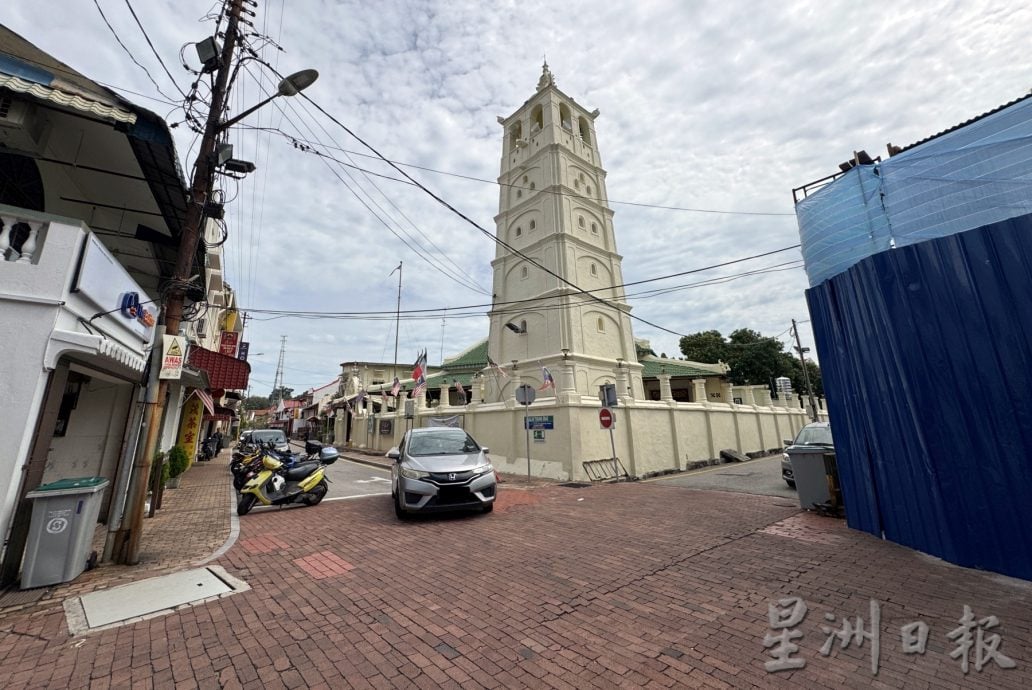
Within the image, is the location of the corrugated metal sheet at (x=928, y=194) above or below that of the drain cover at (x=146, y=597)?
above

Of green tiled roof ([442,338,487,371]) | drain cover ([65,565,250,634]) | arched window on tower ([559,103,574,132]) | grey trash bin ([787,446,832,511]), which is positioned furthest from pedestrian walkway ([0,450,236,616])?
arched window on tower ([559,103,574,132])

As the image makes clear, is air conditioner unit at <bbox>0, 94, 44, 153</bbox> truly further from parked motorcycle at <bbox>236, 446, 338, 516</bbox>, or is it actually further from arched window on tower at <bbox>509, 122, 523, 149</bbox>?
arched window on tower at <bbox>509, 122, 523, 149</bbox>

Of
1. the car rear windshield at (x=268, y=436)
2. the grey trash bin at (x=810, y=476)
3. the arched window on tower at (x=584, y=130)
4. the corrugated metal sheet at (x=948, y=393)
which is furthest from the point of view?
the arched window on tower at (x=584, y=130)

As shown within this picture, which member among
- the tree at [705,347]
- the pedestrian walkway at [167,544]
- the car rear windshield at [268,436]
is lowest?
the pedestrian walkway at [167,544]

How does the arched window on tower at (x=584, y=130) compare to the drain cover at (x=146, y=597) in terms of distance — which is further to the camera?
the arched window on tower at (x=584, y=130)

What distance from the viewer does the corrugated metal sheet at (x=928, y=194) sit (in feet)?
15.8

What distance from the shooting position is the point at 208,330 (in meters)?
17.5

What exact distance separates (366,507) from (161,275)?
323 inches

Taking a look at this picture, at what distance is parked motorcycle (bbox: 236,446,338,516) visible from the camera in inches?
314

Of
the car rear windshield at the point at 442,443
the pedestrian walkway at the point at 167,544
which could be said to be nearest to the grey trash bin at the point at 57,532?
the pedestrian walkway at the point at 167,544

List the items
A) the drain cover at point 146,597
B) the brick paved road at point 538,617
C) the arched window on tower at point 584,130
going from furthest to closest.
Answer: the arched window on tower at point 584,130 < the drain cover at point 146,597 < the brick paved road at point 538,617

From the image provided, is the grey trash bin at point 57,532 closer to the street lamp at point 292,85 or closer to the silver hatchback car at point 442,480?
the silver hatchback car at point 442,480

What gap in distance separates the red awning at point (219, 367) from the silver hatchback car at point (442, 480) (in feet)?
27.0

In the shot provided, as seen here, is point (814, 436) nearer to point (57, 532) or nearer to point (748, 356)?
point (57, 532)
